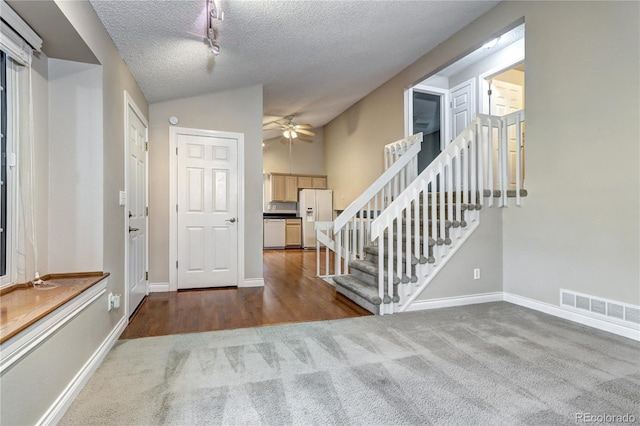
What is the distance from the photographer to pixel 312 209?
330 inches

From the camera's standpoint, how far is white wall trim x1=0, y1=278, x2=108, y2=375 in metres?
1.11

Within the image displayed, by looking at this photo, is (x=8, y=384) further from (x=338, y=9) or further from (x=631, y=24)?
(x=631, y=24)

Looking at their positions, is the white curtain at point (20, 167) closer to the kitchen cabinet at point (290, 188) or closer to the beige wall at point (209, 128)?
the beige wall at point (209, 128)

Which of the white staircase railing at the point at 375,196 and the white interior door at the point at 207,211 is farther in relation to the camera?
the white staircase railing at the point at 375,196

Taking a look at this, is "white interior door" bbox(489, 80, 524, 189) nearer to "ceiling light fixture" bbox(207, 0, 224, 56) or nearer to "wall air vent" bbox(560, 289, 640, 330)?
"wall air vent" bbox(560, 289, 640, 330)

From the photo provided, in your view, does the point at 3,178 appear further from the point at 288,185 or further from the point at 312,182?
the point at 312,182

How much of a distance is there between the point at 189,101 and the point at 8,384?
3539 mm

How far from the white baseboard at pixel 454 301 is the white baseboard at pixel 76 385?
2.52 meters

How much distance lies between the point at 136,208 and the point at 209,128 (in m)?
1.46

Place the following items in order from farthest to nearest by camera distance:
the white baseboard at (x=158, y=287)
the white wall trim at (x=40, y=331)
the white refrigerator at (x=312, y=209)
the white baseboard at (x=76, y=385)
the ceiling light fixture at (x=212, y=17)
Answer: the white refrigerator at (x=312, y=209)
the white baseboard at (x=158, y=287)
the ceiling light fixture at (x=212, y=17)
the white baseboard at (x=76, y=385)
the white wall trim at (x=40, y=331)

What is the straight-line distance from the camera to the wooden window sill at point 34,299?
120 centimetres

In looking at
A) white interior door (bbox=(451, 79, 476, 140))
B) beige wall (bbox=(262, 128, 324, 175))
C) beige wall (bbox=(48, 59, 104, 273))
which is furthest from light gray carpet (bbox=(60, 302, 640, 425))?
beige wall (bbox=(262, 128, 324, 175))

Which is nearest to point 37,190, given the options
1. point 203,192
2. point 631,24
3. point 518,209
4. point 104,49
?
point 104,49

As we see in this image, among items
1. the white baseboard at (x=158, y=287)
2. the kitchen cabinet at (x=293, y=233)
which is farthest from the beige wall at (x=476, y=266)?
the kitchen cabinet at (x=293, y=233)
